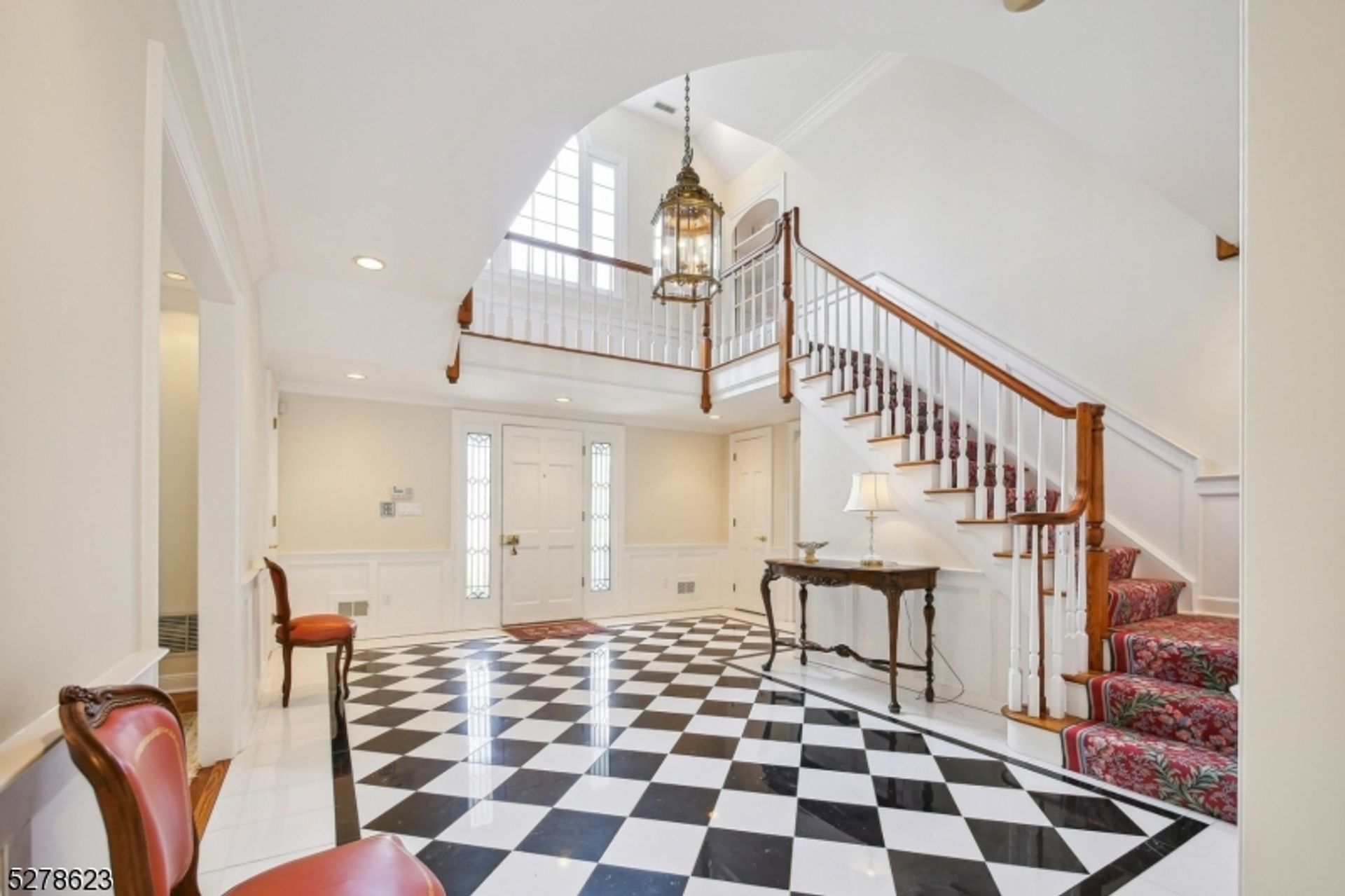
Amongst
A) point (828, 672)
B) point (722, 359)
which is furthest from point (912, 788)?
point (722, 359)

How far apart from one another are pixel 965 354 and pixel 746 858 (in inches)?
110

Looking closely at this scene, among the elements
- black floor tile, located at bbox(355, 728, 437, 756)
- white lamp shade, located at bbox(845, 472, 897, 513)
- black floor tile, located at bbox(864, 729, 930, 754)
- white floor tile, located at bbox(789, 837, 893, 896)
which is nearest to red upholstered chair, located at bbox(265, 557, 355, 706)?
black floor tile, located at bbox(355, 728, 437, 756)

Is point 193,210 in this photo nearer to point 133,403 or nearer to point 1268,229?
point 133,403

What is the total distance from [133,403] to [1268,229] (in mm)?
2109

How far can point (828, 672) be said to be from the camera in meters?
4.59

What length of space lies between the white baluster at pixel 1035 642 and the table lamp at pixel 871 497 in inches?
41.1

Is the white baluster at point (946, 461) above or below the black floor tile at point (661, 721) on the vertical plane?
above

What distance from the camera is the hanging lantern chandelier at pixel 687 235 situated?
11.0ft

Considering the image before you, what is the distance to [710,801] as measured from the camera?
256 cm

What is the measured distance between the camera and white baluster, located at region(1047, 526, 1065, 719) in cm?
301

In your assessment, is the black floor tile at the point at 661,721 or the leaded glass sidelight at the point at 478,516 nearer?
the black floor tile at the point at 661,721

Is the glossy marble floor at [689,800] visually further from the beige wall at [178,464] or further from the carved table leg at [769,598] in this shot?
the beige wall at [178,464]

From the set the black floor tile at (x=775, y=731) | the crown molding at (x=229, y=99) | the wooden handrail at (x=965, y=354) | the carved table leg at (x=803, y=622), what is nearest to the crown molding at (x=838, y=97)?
the wooden handrail at (x=965, y=354)

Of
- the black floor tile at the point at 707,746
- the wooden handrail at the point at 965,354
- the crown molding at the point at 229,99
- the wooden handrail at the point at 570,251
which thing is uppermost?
the wooden handrail at the point at 570,251
